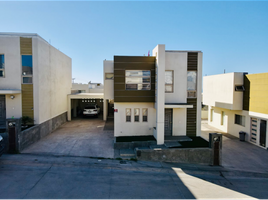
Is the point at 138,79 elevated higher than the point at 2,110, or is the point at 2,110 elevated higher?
the point at 138,79

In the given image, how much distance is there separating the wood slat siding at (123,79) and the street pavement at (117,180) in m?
4.06

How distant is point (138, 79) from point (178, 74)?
8.78 ft

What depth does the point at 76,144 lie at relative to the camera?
35.3 feet

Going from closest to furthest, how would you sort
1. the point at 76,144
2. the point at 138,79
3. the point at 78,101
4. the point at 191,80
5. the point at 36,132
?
the point at 76,144, the point at 36,132, the point at 138,79, the point at 191,80, the point at 78,101

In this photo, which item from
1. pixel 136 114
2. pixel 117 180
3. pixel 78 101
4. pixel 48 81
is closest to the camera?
pixel 117 180

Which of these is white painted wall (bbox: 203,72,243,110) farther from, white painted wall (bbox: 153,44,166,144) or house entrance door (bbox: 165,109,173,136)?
white painted wall (bbox: 153,44,166,144)

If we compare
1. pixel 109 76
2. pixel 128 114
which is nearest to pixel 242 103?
pixel 128 114

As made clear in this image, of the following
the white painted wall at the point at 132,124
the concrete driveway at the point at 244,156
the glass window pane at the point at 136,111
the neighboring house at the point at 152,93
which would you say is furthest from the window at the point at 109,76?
the concrete driveway at the point at 244,156

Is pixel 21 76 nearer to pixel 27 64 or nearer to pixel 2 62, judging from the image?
pixel 27 64

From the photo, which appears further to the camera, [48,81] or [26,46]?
[48,81]

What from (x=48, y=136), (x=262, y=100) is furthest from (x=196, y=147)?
(x=48, y=136)

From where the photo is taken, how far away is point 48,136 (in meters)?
12.4

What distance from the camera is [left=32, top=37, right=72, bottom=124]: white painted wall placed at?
11266mm

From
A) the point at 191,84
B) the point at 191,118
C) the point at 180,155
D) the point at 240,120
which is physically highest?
the point at 191,84
